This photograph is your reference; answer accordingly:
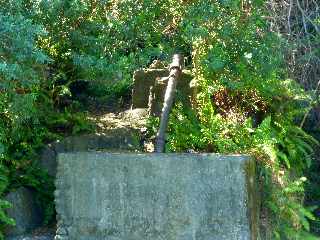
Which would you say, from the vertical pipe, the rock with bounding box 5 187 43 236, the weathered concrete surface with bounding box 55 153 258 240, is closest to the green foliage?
the vertical pipe

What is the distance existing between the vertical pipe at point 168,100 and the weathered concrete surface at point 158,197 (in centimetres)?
96

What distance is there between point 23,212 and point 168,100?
6.84 ft

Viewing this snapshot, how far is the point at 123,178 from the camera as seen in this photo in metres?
6.67

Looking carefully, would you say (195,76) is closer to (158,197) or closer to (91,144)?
(91,144)

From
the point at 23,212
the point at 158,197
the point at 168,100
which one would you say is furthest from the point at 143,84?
the point at 158,197

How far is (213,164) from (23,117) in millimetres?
1955

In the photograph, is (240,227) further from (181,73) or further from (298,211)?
(181,73)

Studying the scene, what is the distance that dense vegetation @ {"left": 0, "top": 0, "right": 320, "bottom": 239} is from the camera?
6984mm

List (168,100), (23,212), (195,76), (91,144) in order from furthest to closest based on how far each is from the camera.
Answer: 1. (195,76)
2. (91,144)
3. (168,100)
4. (23,212)

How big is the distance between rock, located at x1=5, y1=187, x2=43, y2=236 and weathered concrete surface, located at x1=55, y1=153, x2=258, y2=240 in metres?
0.84

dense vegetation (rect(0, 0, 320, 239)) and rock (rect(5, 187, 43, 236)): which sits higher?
dense vegetation (rect(0, 0, 320, 239))

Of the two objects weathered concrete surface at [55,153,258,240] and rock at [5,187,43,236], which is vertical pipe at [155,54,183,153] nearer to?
weathered concrete surface at [55,153,258,240]

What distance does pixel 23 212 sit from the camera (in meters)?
7.54

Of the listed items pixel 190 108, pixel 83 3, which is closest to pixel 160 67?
pixel 190 108
